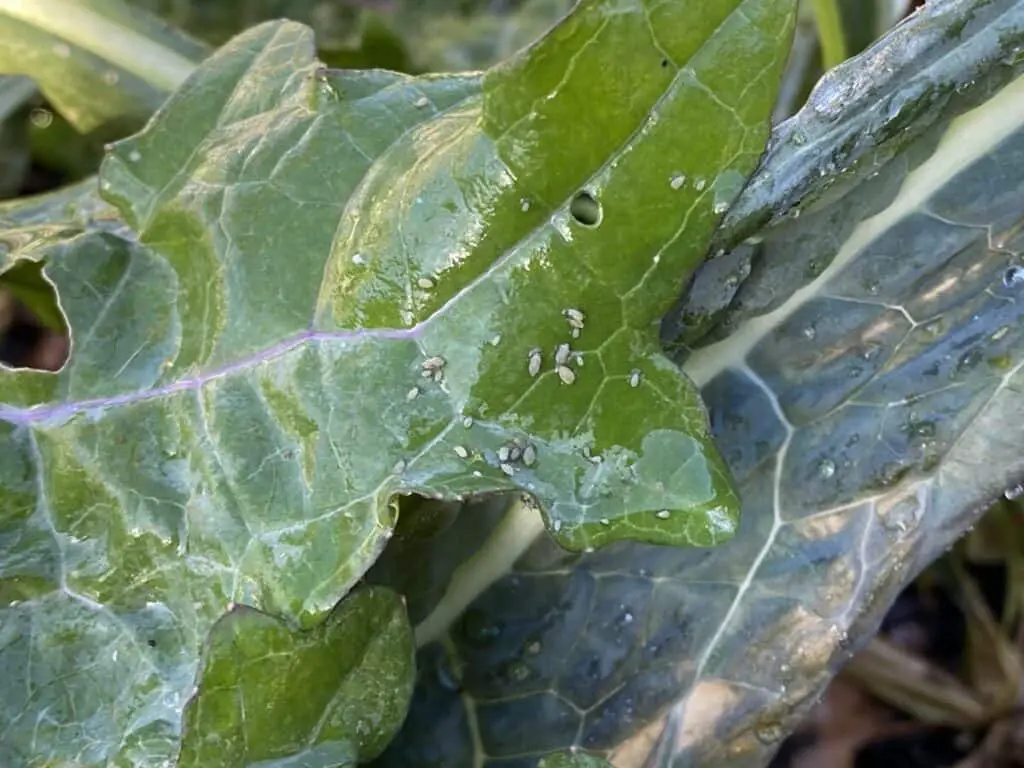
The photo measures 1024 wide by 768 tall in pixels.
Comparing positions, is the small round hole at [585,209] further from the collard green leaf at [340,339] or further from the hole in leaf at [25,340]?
the hole in leaf at [25,340]

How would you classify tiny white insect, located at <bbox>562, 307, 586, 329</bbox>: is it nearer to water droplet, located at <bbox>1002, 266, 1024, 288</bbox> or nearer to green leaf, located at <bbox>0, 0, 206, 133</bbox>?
water droplet, located at <bbox>1002, 266, 1024, 288</bbox>

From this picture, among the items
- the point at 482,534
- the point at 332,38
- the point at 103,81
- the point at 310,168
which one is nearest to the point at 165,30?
the point at 103,81

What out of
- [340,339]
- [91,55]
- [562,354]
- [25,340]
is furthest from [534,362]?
[25,340]

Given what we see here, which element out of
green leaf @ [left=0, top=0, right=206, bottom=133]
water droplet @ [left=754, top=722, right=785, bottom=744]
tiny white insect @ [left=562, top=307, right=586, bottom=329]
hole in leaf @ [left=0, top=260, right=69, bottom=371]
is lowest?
hole in leaf @ [left=0, top=260, right=69, bottom=371]

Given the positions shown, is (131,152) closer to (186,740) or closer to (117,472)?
(117,472)

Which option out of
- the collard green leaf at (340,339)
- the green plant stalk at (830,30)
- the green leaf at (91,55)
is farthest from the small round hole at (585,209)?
the green leaf at (91,55)

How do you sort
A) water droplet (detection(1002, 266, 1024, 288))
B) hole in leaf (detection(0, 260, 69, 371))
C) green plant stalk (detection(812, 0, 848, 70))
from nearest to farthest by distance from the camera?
water droplet (detection(1002, 266, 1024, 288)), green plant stalk (detection(812, 0, 848, 70)), hole in leaf (detection(0, 260, 69, 371))

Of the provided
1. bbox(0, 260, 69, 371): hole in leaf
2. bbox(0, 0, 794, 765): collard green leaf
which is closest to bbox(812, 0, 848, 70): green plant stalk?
bbox(0, 0, 794, 765): collard green leaf
